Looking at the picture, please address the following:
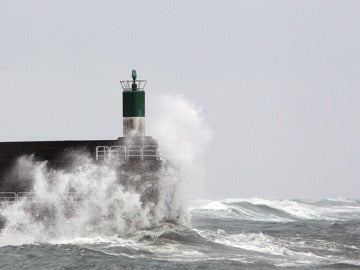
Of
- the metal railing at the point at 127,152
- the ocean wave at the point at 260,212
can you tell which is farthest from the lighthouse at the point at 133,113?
the ocean wave at the point at 260,212

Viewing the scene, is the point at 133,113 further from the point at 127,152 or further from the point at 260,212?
the point at 260,212

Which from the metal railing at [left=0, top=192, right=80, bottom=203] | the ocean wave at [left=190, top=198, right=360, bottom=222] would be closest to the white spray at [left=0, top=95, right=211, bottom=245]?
the metal railing at [left=0, top=192, right=80, bottom=203]

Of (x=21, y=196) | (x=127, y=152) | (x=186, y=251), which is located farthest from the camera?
(x=127, y=152)

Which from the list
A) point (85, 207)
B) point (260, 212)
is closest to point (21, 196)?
point (85, 207)

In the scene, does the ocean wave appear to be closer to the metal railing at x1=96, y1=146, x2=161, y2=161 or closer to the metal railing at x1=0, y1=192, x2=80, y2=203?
the metal railing at x1=96, y1=146, x2=161, y2=161

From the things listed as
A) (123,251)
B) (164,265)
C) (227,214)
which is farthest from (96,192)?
(227,214)

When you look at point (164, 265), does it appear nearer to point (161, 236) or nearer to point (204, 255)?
point (204, 255)

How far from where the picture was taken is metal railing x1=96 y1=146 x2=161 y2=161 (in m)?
32.2

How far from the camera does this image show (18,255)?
27281mm

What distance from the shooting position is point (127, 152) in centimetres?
3259

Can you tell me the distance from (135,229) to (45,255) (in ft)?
14.3

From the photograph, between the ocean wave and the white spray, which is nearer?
the white spray

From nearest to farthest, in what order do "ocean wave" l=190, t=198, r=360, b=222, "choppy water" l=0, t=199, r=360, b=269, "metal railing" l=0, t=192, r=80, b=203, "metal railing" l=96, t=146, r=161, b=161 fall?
"choppy water" l=0, t=199, r=360, b=269, "metal railing" l=0, t=192, r=80, b=203, "metal railing" l=96, t=146, r=161, b=161, "ocean wave" l=190, t=198, r=360, b=222

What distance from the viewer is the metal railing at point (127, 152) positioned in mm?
32219
